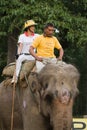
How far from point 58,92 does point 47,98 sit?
0.97ft

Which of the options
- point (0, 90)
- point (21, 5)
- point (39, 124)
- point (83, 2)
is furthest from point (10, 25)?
point (39, 124)

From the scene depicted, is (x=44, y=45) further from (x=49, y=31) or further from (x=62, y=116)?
(x=62, y=116)

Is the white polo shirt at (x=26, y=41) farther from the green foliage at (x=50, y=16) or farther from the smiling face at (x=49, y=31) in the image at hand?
the green foliage at (x=50, y=16)

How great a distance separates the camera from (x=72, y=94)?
386 inches

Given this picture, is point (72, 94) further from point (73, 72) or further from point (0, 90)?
point (0, 90)

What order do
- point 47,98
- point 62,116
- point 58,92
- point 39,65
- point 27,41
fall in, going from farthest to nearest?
point 27,41 < point 39,65 < point 47,98 < point 58,92 < point 62,116

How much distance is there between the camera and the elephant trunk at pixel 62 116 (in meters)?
9.53

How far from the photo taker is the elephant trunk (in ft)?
31.3

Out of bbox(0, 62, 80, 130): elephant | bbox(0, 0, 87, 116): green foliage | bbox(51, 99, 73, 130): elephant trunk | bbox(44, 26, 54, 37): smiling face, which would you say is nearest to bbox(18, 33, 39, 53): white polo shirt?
bbox(0, 62, 80, 130): elephant

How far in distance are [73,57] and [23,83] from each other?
2489 cm

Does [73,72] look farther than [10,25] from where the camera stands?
No

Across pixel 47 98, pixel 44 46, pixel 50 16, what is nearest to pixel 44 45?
pixel 44 46

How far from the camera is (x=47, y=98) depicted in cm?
990

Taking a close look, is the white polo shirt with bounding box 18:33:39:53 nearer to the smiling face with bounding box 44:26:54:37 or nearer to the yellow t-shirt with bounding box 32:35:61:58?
the yellow t-shirt with bounding box 32:35:61:58
